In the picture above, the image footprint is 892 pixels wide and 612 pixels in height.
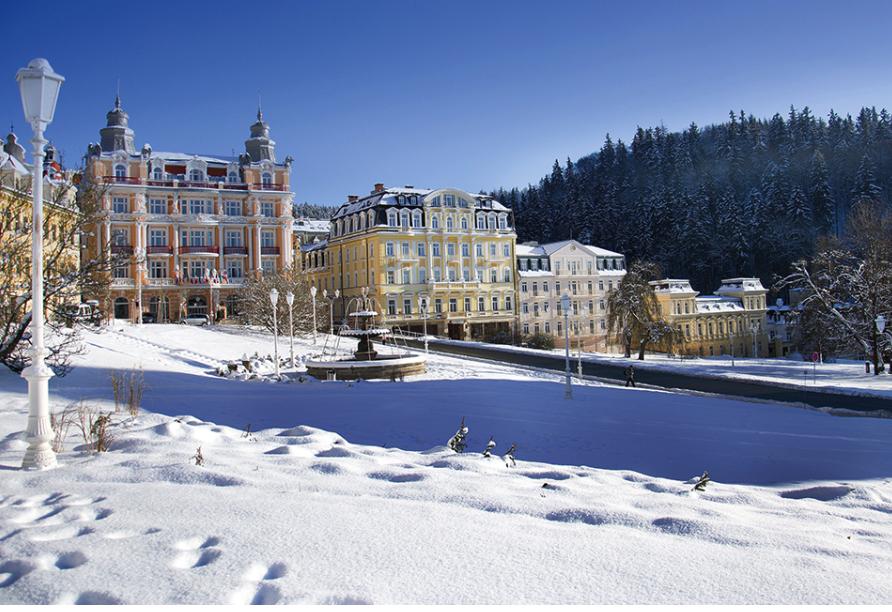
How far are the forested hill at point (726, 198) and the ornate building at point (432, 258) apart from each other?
37.9 meters

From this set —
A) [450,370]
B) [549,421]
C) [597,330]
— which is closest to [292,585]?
[549,421]

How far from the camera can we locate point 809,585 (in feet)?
12.2

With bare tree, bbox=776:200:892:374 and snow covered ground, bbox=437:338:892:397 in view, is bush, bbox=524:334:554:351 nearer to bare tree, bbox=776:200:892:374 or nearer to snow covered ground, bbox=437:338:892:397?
snow covered ground, bbox=437:338:892:397

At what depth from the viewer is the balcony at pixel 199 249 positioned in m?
53.4

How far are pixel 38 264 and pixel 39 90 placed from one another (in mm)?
1873

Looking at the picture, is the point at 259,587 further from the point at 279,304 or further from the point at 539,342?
the point at 539,342

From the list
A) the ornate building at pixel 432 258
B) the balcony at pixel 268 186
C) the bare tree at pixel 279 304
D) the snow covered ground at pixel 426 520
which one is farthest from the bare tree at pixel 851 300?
the balcony at pixel 268 186

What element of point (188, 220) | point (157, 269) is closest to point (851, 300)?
point (188, 220)

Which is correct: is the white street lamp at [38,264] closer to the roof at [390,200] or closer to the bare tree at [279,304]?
the bare tree at [279,304]

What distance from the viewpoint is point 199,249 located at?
53969 mm

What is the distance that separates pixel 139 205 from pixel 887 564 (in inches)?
2185

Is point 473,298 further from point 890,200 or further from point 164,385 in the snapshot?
point 890,200

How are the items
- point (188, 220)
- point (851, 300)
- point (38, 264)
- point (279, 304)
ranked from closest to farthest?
point (38, 264) → point (851, 300) → point (279, 304) → point (188, 220)

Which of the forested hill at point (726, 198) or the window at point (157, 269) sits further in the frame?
the forested hill at point (726, 198)
